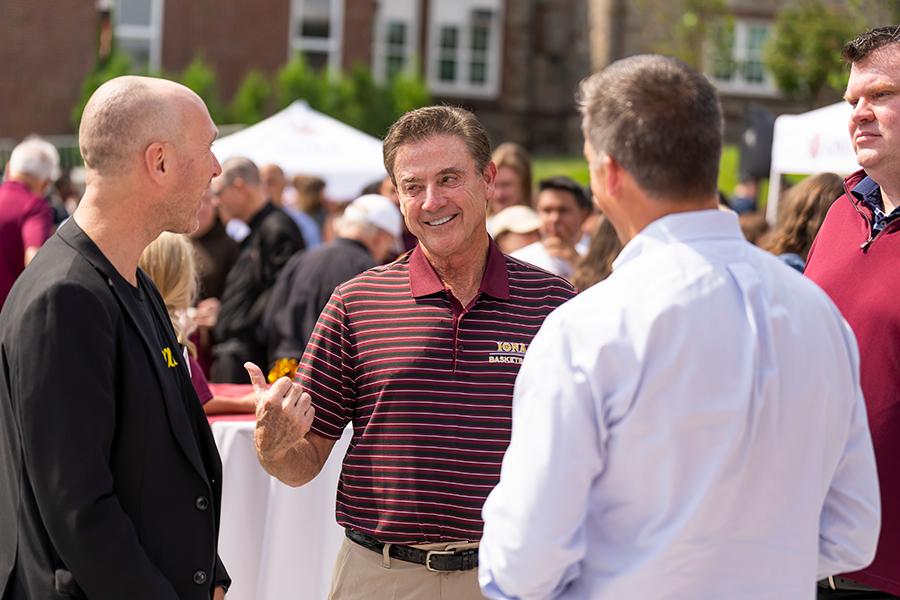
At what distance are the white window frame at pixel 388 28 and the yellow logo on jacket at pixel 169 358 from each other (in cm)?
2935

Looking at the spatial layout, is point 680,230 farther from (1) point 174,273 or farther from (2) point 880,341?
(1) point 174,273

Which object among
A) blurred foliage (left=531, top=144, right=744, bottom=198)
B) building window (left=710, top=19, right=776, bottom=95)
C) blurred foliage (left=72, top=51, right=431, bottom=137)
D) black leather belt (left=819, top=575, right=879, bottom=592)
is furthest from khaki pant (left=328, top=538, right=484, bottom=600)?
building window (left=710, top=19, right=776, bottom=95)

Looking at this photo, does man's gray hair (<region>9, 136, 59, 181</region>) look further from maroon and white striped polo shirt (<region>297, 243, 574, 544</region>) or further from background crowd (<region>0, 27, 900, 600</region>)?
maroon and white striped polo shirt (<region>297, 243, 574, 544</region>)

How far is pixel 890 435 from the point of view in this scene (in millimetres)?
3068

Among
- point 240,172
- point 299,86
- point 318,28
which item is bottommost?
point 240,172

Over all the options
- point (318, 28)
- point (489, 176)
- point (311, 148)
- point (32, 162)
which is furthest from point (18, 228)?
point (318, 28)

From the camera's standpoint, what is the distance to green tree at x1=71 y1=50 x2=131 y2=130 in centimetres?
2611

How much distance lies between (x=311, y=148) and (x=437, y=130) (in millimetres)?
9277

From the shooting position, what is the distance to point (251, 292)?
815 centimetres

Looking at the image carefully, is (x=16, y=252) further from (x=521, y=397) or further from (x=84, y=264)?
(x=521, y=397)

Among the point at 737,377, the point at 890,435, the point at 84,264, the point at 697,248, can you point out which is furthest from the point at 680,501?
the point at 84,264

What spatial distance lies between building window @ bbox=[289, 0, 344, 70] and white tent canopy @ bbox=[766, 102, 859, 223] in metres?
20.5

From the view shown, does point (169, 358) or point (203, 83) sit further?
point (203, 83)

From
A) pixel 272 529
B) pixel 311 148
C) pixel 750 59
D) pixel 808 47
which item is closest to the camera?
pixel 272 529
